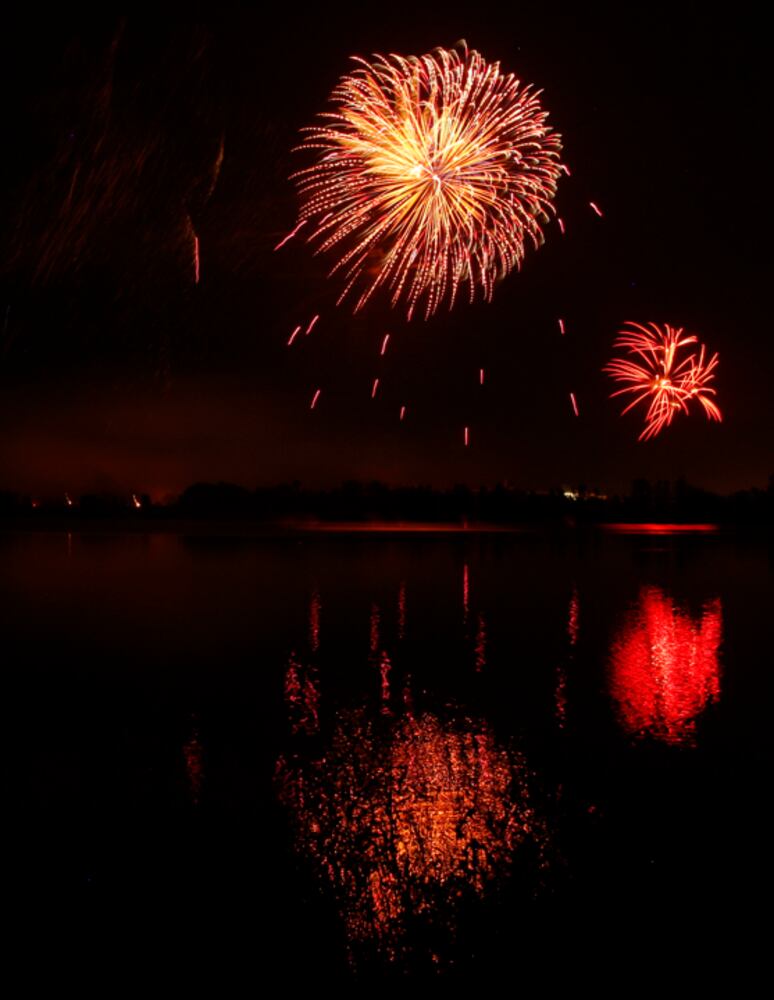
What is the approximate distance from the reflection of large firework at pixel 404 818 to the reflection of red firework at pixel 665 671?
1581mm

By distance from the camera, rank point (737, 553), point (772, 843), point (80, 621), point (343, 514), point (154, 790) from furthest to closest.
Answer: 1. point (343, 514)
2. point (737, 553)
3. point (80, 621)
4. point (154, 790)
5. point (772, 843)

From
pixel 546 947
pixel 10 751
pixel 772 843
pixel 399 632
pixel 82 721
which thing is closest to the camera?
pixel 546 947

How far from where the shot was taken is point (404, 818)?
493 cm

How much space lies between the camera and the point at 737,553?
3106 cm

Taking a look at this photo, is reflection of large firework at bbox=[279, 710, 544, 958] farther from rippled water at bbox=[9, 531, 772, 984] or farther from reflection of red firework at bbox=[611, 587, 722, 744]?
reflection of red firework at bbox=[611, 587, 722, 744]

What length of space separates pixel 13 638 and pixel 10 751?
519 cm

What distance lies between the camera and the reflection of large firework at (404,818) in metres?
4.01

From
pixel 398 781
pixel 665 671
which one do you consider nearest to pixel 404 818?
pixel 398 781

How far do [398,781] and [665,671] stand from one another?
15.2 ft

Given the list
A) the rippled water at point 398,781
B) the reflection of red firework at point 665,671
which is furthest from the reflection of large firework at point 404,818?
the reflection of red firework at point 665,671

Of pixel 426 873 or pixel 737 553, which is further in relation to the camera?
pixel 737 553

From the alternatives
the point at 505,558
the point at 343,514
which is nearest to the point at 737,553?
the point at 505,558

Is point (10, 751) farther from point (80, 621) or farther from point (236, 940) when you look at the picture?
point (80, 621)

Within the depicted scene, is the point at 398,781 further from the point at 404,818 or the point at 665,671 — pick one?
the point at 665,671
